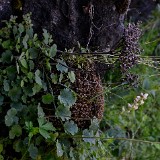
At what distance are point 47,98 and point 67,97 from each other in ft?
0.30

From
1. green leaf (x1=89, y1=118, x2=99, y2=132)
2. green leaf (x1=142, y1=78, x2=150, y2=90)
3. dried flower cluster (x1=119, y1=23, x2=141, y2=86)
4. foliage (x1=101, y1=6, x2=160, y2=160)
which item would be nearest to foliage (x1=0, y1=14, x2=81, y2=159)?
green leaf (x1=89, y1=118, x2=99, y2=132)

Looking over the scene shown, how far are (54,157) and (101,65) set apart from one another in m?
0.55

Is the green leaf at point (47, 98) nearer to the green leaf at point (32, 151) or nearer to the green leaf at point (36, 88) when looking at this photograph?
the green leaf at point (36, 88)

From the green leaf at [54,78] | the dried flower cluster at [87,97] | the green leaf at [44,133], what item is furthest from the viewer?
the dried flower cluster at [87,97]

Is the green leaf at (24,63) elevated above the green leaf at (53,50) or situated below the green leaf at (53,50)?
below

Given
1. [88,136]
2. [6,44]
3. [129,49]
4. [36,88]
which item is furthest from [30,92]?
[129,49]

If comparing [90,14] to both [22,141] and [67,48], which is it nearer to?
[67,48]

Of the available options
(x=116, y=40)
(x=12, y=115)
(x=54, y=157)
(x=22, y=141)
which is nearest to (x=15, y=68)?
(x=12, y=115)

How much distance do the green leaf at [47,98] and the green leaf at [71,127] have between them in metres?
0.13

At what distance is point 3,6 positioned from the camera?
6.49 feet

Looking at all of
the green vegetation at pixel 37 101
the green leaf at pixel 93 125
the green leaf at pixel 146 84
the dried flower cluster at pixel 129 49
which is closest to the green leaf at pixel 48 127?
the green vegetation at pixel 37 101

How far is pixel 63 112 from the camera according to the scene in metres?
1.93

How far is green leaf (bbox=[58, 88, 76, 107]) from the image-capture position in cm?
191

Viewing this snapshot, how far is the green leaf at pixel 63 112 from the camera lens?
1.92 meters
